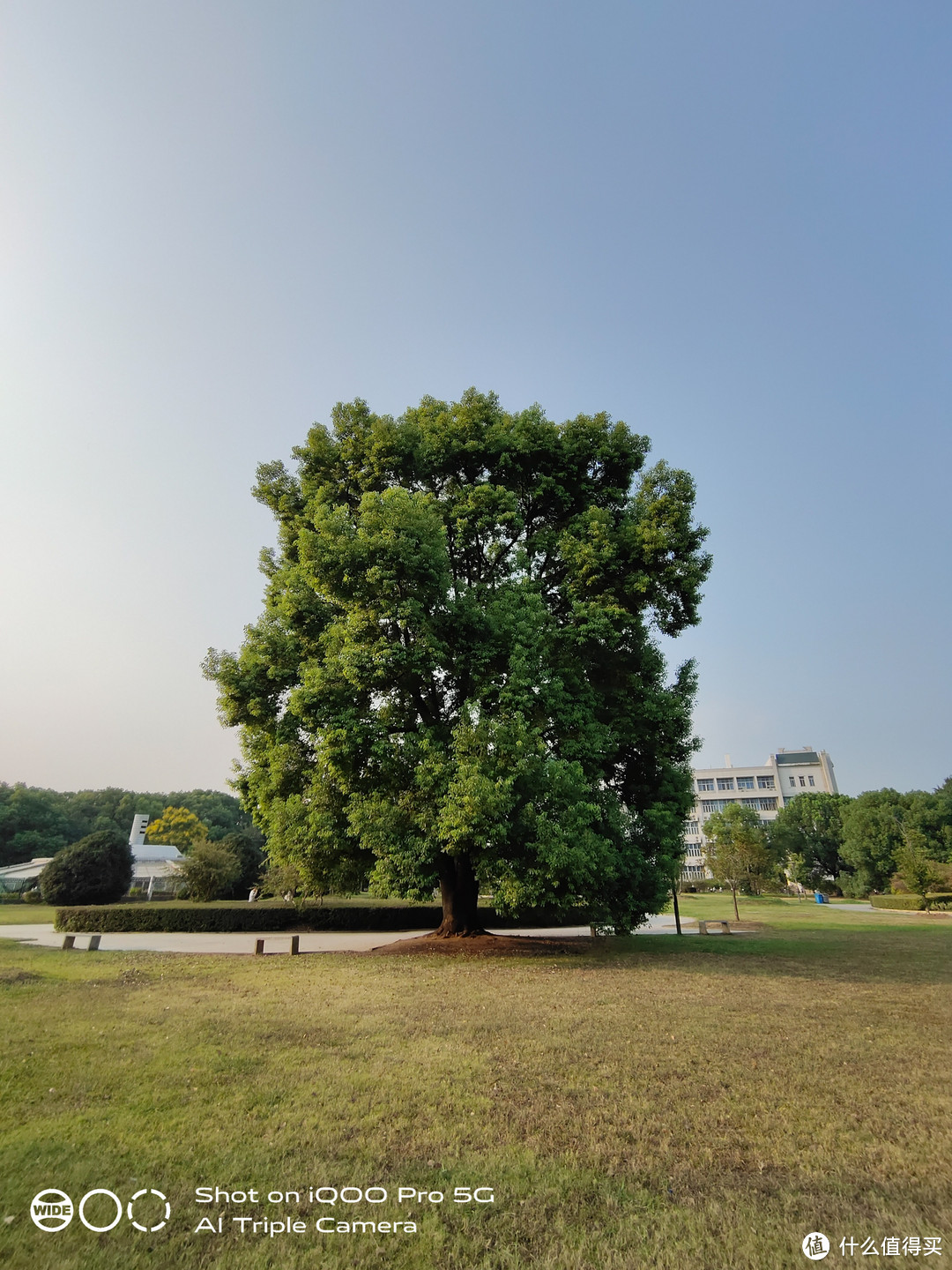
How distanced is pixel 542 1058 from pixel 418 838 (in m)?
7.76

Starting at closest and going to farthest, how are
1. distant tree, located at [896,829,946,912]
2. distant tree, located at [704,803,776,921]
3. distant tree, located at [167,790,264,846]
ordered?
Result: distant tree, located at [896,829,946,912], distant tree, located at [704,803,776,921], distant tree, located at [167,790,264,846]

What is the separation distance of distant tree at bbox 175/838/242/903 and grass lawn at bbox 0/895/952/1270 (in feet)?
73.2

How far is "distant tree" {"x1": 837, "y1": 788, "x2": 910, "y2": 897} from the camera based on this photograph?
53938mm

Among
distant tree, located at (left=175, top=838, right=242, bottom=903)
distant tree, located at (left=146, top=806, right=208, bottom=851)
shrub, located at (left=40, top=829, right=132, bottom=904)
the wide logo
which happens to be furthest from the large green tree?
distant tree, located at (left=146, top=806, right=208, bottom=851)

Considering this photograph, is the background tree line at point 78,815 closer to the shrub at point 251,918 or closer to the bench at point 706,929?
the shrub at point 251,918

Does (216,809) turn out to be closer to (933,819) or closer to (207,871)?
(207,871)

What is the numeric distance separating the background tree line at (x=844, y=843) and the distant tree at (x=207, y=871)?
2669 centimetres

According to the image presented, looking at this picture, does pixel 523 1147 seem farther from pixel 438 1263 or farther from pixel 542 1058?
pixel 542 1058

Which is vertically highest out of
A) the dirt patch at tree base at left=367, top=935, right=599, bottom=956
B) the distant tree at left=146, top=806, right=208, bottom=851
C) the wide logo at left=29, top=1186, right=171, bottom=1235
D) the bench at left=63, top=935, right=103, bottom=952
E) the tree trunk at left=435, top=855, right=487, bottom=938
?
the distant tree at left=146, top=806, right=208, bottom=851

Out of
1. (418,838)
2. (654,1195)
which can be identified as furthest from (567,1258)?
(418,838)

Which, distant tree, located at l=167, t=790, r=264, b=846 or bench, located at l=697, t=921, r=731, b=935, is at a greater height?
distant tree, located at l=167, t=790, r=264, b=846

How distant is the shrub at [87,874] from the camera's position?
30.6 metres

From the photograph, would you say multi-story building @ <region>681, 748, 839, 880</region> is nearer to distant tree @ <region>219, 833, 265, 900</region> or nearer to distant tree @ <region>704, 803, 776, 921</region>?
distant tree @ <region>704, 803, 776, 921</region>

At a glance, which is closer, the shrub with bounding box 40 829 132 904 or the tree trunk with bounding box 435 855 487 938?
the tree trunk with bounding box 435 855 487 938
